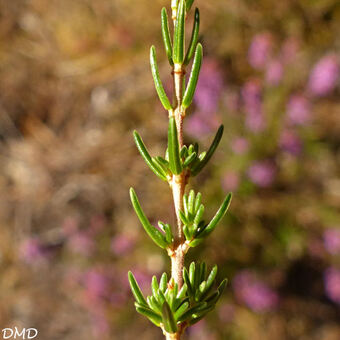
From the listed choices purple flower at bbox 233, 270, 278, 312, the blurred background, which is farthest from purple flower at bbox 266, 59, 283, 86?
purple flower at bbox 233, 270, 278, 312

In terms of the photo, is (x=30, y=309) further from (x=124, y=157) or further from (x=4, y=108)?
(x=4, y=108)

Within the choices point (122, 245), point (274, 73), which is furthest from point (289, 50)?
point (122, 245)

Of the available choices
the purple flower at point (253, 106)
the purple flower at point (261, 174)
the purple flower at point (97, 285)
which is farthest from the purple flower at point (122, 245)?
the purple flower at point (253, 106)

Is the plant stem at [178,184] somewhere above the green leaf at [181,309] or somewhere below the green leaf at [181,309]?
above

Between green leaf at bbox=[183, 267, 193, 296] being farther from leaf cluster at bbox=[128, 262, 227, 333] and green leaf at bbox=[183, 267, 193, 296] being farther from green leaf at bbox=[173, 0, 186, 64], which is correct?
green leaf at bbox=[173, 0, 186, 64]

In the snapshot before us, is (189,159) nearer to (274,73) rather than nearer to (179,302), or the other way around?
(179,302)

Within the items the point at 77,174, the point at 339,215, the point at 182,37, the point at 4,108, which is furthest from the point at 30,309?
the point at 182,37

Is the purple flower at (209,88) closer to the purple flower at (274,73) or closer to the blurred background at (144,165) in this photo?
the blurred background at (144,165)
